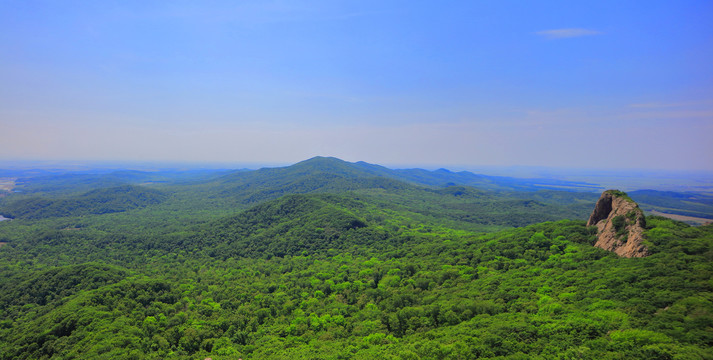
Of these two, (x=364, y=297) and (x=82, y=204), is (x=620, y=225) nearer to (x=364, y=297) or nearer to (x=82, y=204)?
(x=364, y=297)

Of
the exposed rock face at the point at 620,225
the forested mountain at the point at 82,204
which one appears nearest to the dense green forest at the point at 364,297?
the exposed rock face at the point at 620,225

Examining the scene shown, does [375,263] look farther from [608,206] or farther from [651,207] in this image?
[651,207]

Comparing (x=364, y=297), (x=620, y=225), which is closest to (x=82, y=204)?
(x=364, y=297)

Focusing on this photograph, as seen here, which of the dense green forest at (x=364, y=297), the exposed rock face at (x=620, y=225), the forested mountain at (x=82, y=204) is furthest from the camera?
the forested mountain at (x=82, y=204)

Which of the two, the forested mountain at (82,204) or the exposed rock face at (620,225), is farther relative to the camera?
the forested mountain at (82,204)

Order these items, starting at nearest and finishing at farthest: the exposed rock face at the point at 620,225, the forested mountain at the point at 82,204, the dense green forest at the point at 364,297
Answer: the dense green forest at the point at 364,297 → the exposed rock face at the point at 620,225 → the forested mountain at the point at 82,204

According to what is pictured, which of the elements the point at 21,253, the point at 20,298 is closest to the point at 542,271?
the point at 20,298

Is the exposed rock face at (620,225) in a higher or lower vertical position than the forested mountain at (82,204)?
higher

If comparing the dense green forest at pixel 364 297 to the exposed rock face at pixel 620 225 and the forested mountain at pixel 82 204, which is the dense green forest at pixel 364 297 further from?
the forested mountain at pixel 82 204
